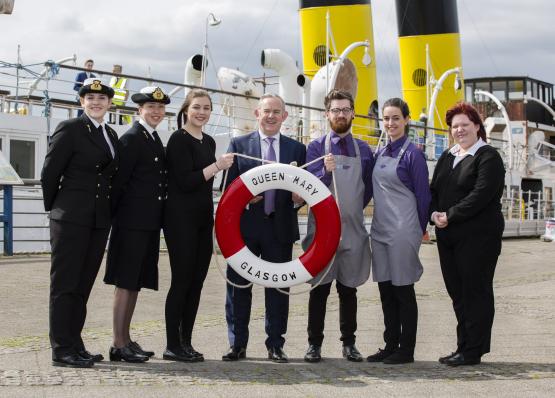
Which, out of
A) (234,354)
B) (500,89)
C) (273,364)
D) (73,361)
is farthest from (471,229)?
(500,89)

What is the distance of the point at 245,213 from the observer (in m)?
4.96

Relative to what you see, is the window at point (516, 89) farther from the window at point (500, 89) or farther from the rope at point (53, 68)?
the rope at point (53, 68)

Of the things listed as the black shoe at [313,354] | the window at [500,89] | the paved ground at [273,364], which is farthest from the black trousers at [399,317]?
the window at [500,89]

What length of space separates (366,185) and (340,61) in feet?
38.8

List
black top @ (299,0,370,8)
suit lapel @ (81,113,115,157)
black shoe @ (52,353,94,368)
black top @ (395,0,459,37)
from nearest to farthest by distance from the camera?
black shoe @ (52,353,94,368) < suit lapel @ (81,113,115,157) < black top @ (299,0,370,8) < black top @ (395,0,459,37)

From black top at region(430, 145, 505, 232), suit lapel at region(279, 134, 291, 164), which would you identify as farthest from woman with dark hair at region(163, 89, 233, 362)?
black top at region(430, 145, 505, 232)

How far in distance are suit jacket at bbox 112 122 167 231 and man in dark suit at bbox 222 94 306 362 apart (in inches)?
18.9

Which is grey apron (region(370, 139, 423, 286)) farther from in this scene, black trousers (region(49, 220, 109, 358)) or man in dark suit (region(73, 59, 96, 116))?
man in dark suit (region(73, 59, 96, 116))

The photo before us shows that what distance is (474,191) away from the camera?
486cm

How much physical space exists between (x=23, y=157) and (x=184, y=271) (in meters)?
8.38

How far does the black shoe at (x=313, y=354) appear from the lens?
487cm

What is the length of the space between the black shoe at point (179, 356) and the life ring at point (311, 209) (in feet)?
1.82

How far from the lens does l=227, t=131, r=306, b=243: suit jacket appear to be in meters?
4.93

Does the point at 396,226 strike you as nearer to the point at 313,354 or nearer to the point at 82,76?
the point at 313,354
